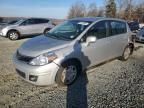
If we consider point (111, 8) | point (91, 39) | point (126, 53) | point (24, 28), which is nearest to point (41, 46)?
point (91, 39)

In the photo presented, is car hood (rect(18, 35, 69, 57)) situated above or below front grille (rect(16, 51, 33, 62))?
above

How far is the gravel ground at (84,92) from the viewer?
4.30 meters

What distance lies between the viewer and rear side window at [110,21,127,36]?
6.61 m

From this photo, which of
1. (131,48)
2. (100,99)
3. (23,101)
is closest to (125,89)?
(100,99)

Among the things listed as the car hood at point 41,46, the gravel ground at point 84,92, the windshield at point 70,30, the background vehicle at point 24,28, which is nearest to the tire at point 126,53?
the gravel ground at point 84,92

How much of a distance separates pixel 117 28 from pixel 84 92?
9.95 ft

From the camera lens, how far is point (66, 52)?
500cm

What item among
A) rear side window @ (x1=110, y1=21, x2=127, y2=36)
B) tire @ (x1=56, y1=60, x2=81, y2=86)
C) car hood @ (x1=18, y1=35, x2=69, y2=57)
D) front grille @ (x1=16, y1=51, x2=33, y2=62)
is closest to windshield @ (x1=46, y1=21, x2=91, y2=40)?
car hood @ (x1=18, y1=35, x2=69, y2=57)

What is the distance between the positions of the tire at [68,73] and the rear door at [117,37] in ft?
5.77

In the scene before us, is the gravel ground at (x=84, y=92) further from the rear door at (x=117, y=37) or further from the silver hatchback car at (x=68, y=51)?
the rear door at (x=117, y=37)

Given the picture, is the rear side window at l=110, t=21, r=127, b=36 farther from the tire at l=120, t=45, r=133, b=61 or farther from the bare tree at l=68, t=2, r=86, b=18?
the bare tree at l=68, t=2, r=86, b=18

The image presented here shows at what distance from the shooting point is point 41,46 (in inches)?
201

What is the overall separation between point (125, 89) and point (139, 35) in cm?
841

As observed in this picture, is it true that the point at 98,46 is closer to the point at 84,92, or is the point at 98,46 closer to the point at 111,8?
the point at 84,92
